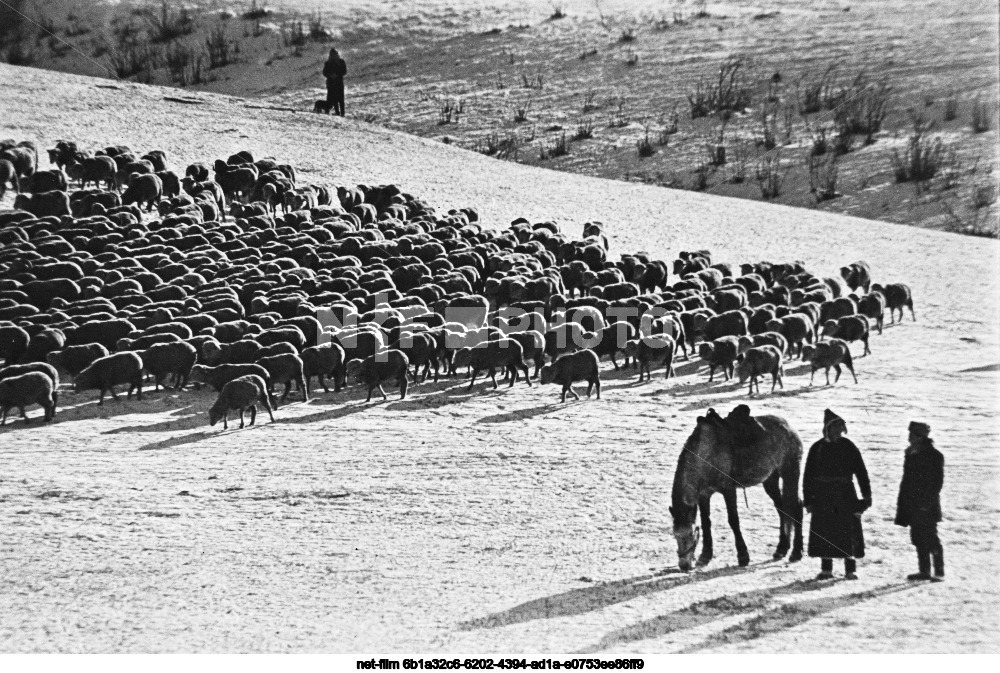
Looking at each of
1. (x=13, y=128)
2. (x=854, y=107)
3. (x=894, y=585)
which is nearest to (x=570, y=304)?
(x=894, y=585)

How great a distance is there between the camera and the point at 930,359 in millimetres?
19469

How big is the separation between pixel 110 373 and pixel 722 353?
825 cm

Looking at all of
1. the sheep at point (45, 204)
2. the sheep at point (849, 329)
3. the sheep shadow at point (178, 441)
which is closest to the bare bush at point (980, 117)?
the sheep at point (849, 329)

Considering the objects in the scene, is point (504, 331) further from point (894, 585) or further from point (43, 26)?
point (43, 26)

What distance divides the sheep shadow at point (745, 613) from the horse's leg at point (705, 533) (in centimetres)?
77

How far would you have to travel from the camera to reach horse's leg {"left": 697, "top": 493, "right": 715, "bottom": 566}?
→ 35.5 ft

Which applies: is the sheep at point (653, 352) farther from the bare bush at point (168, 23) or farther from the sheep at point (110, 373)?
the bare bush at point (168, 23)

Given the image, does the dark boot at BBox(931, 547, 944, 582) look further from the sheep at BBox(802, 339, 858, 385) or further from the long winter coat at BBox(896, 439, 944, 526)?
the sheep at BBox(802, 339, 858, 385)

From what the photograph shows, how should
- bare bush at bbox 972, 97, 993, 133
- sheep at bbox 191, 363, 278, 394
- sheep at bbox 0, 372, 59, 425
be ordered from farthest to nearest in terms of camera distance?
bare bush at bbox 972, 97, 993, 133 < sheep at bbox 191, 363, 278, 394 < sheep at bbox 0, 372, 59, 425

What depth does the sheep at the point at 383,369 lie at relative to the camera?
17.5 meters

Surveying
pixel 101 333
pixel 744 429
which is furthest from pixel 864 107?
pixel 744 429

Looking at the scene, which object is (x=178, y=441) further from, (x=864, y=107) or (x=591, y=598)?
(x=864, y=107)

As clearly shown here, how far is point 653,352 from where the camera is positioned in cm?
1861

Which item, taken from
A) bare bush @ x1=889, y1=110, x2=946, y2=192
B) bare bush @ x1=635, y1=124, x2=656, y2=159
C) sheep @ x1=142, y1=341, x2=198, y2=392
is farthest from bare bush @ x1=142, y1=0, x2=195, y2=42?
sheep @ x1=142, y1=341, x2=198, y2=392
